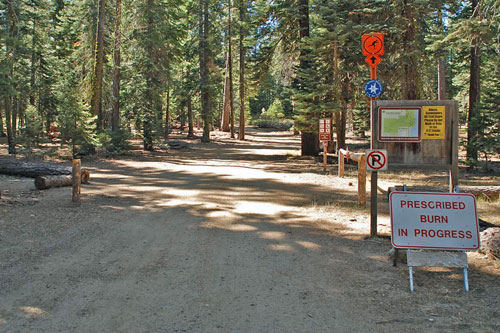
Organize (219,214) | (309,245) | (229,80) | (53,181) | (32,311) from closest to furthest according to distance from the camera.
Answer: (32,311)
(309,245)
(219,214)
(53,181)
(229,80)

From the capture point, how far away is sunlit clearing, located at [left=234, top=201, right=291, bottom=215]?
9.56 m

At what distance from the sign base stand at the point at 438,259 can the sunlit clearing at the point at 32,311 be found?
4258 mm

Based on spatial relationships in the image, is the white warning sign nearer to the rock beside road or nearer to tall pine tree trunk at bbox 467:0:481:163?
the rock beside road

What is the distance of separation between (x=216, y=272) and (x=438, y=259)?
9.58 ft

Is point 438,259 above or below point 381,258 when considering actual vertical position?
above

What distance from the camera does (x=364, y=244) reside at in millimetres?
6941

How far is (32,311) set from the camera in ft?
14.0

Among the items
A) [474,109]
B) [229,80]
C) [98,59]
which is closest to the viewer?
[474,109]

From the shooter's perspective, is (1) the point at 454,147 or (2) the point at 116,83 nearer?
(1) the point at 454,147

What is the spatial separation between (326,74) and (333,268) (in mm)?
14806

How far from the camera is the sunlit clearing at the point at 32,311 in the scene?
165 inches

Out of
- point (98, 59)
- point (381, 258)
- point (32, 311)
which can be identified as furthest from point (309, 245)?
point (98, 59)

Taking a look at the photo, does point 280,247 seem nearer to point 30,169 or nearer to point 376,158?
point 376,158

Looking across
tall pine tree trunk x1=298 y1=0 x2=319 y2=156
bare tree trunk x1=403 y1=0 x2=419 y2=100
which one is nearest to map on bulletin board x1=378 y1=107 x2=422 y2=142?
bare tree trunk x1=403 y1=0 x2=419 y2=100
